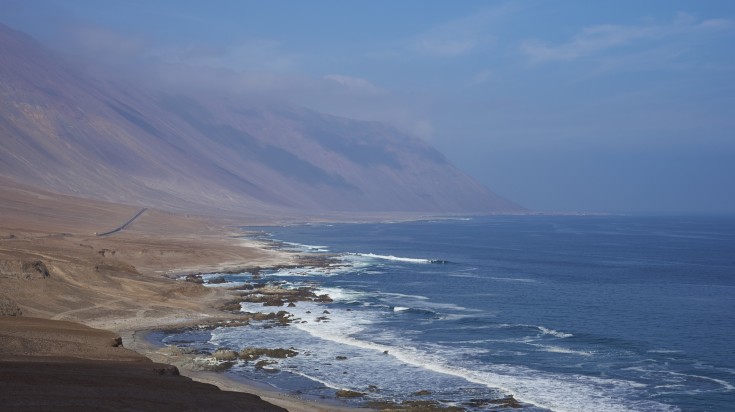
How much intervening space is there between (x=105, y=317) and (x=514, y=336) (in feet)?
81.2

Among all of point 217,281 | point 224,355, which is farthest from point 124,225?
point 224,355

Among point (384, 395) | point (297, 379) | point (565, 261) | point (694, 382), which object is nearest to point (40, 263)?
point (297, 379)

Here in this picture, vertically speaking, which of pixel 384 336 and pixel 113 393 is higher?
pixel 113 393

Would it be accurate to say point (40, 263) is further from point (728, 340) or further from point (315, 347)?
point (728, 340)

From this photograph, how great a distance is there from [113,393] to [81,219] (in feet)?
399

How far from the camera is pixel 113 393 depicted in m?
20.7

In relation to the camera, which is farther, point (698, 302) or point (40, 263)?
point (698, 302)

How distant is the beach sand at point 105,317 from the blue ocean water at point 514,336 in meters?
4.77

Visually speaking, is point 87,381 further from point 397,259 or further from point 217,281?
point 397,259

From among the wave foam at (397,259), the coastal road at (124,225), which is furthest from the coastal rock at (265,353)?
the coastal road at (124,225)

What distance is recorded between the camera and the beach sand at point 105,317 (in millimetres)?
20938

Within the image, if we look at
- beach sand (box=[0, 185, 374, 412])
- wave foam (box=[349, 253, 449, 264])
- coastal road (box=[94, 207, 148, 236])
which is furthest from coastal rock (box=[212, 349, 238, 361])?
coastal road (box=[94, 207, 148, 236])

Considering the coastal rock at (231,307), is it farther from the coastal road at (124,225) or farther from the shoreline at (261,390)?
the coastal road at (124,225)

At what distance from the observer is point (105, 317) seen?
4956cm
